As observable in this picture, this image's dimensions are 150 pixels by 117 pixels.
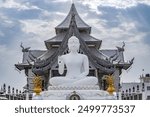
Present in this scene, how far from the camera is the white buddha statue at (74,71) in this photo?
10695mm

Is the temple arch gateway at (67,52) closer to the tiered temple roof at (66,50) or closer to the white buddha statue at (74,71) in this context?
the tiered temple roof at (66,50)

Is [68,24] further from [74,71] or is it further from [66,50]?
[74,71]

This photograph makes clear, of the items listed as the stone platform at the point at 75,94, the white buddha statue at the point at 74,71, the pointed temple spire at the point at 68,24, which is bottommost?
the stone platform at the point at 75,94

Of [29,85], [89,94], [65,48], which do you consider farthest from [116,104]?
[29,85]

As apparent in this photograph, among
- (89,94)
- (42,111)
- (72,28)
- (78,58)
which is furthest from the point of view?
(72,28)

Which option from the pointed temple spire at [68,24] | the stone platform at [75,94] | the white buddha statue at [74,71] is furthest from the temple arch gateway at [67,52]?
the stone platform at [75,94]

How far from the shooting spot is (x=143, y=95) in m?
14.0

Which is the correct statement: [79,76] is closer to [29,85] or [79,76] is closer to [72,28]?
[72,28]

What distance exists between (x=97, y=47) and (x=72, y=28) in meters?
3.81

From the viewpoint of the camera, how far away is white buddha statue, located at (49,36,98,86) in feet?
35.1

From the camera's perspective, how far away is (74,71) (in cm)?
1116

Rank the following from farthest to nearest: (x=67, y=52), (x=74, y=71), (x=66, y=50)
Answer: (x=66, y=50)
(x=67, y=52)
(x=74, y=71)

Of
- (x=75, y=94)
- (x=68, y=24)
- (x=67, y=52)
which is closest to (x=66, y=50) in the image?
(x=67, y=52)

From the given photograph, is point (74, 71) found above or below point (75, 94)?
above
